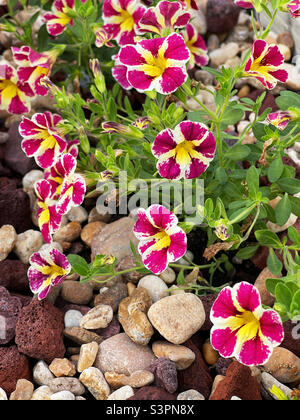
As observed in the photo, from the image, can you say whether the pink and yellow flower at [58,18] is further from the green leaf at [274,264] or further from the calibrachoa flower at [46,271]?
the green leaf at [274,264]

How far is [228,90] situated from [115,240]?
2.22 feet

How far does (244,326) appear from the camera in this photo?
156 centimetres

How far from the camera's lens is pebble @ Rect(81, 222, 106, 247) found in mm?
2230

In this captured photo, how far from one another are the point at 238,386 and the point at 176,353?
0.23m

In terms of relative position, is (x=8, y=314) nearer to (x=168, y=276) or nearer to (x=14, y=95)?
(x=168, y=276)

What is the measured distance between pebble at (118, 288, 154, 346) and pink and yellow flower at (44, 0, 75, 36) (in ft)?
3.29

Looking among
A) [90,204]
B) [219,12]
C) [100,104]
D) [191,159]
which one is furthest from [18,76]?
[219,12]

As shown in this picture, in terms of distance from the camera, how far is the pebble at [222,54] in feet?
9.02

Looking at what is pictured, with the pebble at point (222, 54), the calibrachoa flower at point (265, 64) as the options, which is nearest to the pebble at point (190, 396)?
the calibrachoa flower at point (265, 64)

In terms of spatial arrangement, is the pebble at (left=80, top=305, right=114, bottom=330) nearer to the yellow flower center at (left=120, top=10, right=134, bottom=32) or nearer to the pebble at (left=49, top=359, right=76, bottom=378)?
the pebble at (left=49, top=359, right=76, bottom=378)

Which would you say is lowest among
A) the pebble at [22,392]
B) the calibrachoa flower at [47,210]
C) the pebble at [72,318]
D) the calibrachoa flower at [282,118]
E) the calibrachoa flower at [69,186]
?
the pebble at [22,392]

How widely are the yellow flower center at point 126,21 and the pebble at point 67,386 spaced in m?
1.20

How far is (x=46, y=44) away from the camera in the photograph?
257 centimetres

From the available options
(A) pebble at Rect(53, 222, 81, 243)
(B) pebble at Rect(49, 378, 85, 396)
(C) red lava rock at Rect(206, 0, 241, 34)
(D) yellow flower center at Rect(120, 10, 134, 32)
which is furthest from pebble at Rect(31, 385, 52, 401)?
(C) red lava rock at Rect(206, 0, 241, 34)
